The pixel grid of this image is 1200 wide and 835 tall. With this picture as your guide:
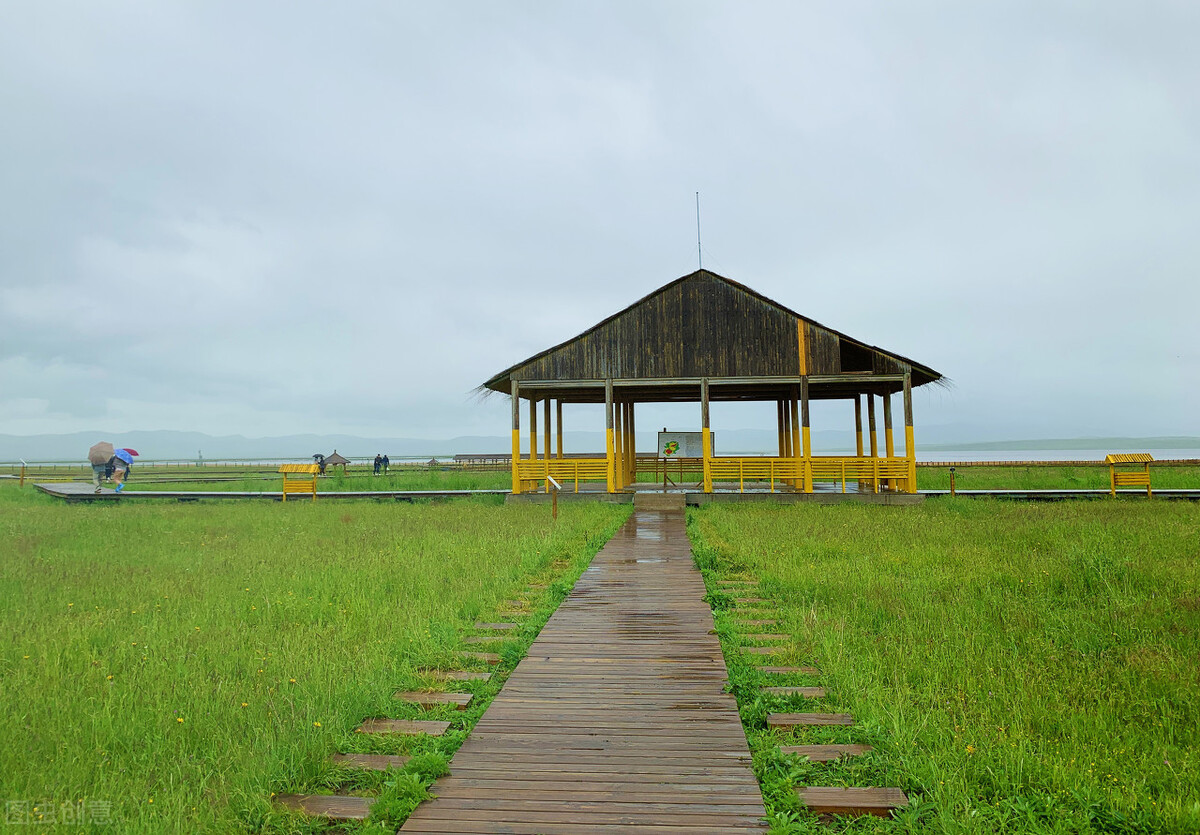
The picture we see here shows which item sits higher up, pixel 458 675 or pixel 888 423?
pixel 888 423

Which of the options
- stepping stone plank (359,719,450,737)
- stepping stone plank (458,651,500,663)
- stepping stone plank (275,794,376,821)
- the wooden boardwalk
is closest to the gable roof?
the wooden boardwalk

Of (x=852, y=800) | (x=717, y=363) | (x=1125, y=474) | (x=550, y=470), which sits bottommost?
(x=852, y=800)

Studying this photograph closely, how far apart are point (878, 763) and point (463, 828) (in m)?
2.21

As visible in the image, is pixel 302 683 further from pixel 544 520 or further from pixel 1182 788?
pixel 544 520

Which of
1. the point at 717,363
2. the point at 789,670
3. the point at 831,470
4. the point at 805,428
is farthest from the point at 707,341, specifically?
the point at 789,670

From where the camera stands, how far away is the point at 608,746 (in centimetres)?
397

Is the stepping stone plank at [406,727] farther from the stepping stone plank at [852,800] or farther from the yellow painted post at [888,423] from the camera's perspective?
the yellow painted post at [888,423]

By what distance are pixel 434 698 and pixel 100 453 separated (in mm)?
41825

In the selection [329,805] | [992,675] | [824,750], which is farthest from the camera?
[992,675]

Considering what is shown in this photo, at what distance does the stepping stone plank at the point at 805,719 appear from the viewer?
14.1 ft

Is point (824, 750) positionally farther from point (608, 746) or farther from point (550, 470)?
point (550, 470)

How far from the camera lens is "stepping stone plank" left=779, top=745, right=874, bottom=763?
3805 mm

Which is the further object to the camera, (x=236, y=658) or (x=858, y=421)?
(x=858, y=421)

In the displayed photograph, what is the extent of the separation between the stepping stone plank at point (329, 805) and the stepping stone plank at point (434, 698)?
1203 mm
